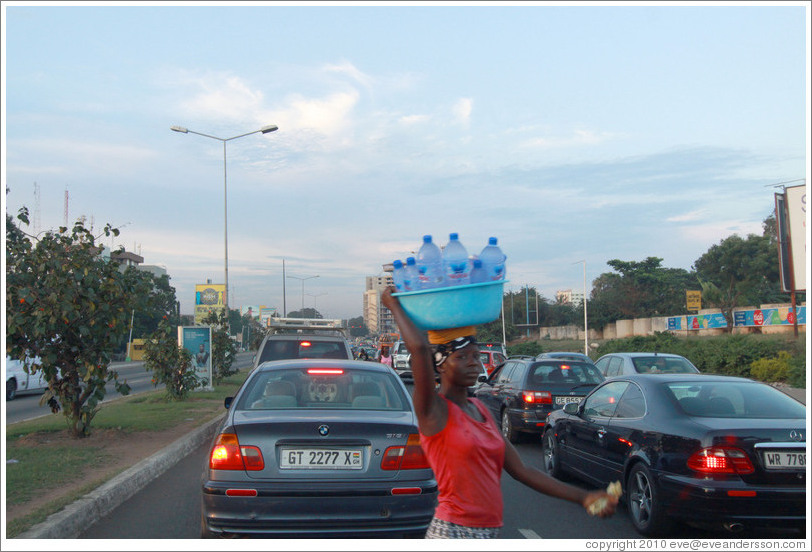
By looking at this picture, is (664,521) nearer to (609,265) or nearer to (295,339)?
(295,339)

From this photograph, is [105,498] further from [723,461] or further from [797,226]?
[797,226]

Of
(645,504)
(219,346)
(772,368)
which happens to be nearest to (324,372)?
(645,504)

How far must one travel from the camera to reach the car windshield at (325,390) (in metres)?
5.80

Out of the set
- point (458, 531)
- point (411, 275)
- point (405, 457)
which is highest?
point (411, 275)

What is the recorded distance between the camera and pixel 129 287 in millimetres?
11258

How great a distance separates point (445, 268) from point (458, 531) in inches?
40.7

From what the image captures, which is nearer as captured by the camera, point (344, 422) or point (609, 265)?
point (344, 422)

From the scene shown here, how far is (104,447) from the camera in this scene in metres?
10.1

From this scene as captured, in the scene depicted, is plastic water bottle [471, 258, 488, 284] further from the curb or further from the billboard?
the billboard

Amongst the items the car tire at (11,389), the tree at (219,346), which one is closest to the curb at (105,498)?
the tree at (219,346)

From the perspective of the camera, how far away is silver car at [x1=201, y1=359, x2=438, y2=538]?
481cm

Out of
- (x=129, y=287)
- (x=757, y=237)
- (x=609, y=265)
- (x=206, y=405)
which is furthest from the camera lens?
(x=609, y=265)

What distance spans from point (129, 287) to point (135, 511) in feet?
17.3

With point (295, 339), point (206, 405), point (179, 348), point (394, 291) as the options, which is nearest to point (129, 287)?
point (295, 339)
